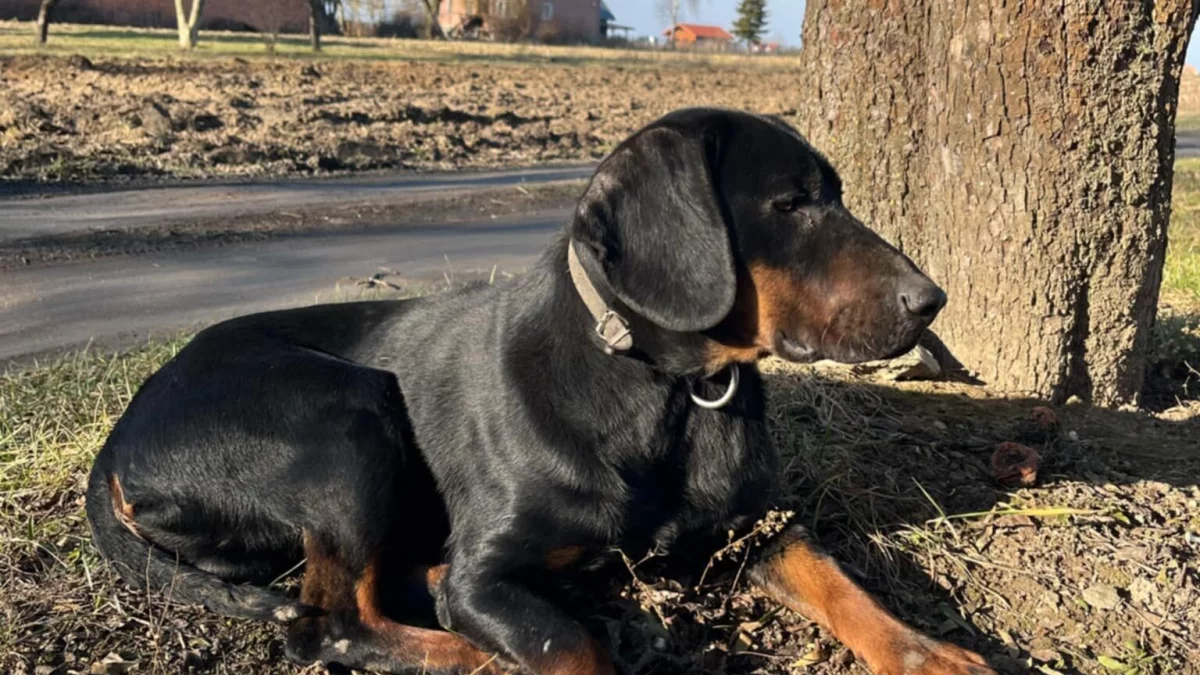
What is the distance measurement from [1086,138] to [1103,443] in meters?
1.25

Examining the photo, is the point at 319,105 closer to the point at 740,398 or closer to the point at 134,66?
the point at 134,66

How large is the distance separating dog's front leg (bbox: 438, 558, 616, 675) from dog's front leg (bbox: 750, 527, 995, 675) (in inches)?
27.1

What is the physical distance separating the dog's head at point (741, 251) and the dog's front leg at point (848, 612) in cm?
65

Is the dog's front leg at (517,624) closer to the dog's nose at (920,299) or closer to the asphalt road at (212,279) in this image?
the dog's nose at (920,299)

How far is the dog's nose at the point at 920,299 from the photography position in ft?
10.00

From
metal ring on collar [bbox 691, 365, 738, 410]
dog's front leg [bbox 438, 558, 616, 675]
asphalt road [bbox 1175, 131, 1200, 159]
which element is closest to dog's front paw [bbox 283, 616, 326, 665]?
dog's front leg [bbox 438, 558, 616, 675]

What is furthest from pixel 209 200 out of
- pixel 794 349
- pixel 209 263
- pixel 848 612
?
pixel 848 612

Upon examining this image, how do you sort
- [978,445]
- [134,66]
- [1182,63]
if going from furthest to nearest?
[134,66] → [1182,63] → [978,445]

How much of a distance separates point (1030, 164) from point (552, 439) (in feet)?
8.30

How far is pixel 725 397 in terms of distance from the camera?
10.9 ft

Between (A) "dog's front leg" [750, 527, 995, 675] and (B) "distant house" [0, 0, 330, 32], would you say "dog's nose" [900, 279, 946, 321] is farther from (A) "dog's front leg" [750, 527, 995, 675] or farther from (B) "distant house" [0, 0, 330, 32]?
(B) "distant house" [0, 0, 330, 32]

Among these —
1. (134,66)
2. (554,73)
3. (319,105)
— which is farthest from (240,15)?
(319,105)

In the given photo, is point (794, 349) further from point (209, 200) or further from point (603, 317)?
point (209, 200)

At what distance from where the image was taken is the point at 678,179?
3023 millimetres
